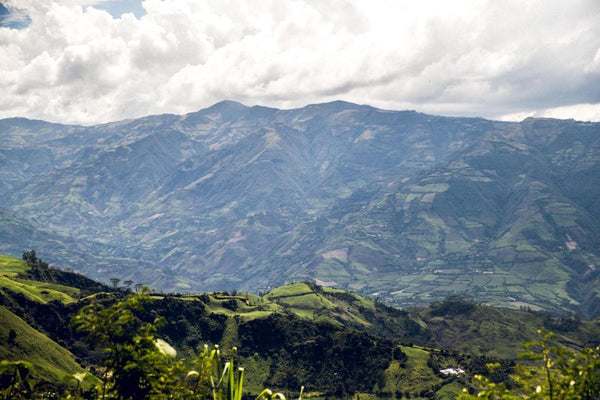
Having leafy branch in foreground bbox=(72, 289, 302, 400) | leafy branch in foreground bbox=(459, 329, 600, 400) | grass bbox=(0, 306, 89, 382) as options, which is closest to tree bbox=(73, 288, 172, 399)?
leafy branch in foreground bbox=(72, 289, 302, 400)

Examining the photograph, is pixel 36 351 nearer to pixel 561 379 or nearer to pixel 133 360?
pixel 133 360

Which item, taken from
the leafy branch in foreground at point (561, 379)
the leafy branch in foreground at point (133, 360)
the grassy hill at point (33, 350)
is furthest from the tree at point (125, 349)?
the grassy hill at point (33, 350)

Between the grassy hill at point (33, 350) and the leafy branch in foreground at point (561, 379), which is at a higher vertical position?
the leafy branch in foreground at point (561, 379)

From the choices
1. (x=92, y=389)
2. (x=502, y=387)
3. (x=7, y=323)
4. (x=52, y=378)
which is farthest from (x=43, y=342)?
(x=502, y=387)

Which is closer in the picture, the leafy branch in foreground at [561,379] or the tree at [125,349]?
the leafy branch in foreground at [561,379]

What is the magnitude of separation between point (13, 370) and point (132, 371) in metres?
5.36

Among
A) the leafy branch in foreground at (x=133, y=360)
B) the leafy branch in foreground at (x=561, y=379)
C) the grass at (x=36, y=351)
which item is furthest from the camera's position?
the grass at (x=36, y=351)

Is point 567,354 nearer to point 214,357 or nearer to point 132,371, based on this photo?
point 214,357

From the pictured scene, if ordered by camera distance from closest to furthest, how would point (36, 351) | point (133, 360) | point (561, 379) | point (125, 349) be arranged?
point (561, 379)
point (125, 349)
point (133, 360)
point (36, 351)

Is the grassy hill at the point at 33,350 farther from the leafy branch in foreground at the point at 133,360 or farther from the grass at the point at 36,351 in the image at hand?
the leafy branch in foreground at the point at 133,360

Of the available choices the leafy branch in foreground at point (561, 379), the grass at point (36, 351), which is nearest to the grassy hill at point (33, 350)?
the grass at point (36, 351)

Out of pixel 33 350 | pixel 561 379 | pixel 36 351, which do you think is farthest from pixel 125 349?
pixel 36 351

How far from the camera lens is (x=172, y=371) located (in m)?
23.8

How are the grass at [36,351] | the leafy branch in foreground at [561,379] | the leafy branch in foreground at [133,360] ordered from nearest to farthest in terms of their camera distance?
1. the leafy branch in foreground at [561,379]
2. the leafy branch in foreground at [133,360]
3. the grass at [36,351]
